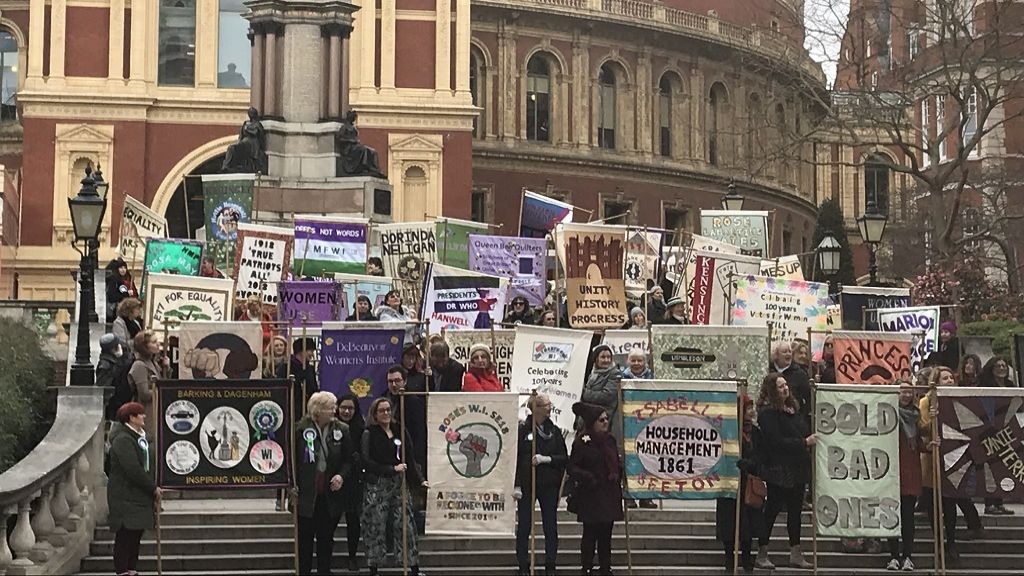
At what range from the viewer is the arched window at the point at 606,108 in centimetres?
6912

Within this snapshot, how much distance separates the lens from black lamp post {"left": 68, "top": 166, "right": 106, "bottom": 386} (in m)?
21.0

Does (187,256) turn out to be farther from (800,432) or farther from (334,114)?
(800,432)

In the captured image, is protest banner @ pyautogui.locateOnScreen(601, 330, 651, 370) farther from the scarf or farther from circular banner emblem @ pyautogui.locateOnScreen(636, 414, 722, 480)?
the scarf

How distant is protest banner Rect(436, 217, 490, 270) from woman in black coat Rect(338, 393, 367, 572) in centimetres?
1089

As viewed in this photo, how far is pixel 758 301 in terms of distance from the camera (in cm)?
2583

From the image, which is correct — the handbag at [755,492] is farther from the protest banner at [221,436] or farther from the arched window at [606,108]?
the arched window at [606,108]

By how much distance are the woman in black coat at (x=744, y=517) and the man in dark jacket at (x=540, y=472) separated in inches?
63.8

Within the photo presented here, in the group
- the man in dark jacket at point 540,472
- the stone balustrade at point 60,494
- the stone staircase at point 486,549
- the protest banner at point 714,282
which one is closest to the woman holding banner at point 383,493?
the stone staircase at point 486,549

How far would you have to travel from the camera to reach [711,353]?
21734 mm

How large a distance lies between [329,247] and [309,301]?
4133 millimetres

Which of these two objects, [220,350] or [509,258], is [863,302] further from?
[220,350]

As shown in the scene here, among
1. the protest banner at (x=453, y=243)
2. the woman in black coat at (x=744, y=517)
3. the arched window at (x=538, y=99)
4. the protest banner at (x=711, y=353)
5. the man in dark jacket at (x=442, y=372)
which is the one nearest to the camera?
the woman in black coat at (x=744, y=517)

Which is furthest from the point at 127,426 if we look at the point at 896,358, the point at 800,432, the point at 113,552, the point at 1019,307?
the point at 1019,307

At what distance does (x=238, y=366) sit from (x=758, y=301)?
7636 mm
